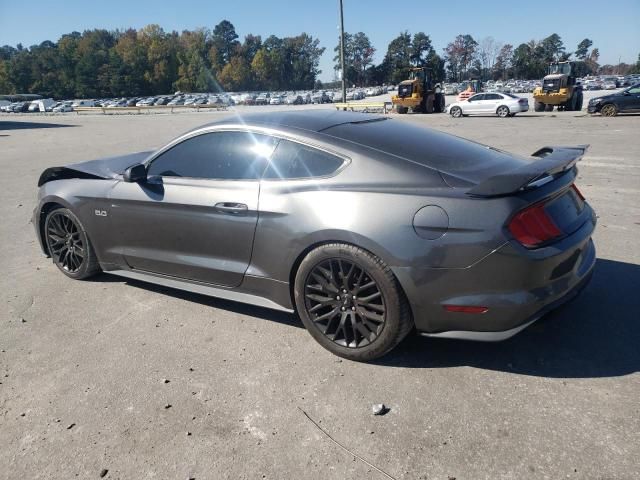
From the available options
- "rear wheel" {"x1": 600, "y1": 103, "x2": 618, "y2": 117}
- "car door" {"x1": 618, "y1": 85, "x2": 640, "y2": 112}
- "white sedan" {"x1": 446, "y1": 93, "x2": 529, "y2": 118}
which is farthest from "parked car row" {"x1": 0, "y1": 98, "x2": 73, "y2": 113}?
"car door" {"x1": 618, "y1": 85, "x2": 640, "y2": 112}

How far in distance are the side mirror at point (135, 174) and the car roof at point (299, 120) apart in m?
0.59

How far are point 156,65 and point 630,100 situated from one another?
398ft

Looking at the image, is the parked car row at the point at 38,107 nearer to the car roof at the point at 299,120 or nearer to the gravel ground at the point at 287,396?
the car roof at the point at 299,120

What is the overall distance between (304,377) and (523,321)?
132 cm

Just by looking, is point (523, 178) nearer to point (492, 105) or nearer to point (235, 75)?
point (492, 105)

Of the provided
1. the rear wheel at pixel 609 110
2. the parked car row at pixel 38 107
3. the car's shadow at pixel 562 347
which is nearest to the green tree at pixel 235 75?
the parked car row at pixel 38 107

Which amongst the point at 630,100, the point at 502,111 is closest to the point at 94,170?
the point at 630,100

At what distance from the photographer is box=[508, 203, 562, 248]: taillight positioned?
2600mm

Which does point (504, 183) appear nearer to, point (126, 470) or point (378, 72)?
point (126, 470)

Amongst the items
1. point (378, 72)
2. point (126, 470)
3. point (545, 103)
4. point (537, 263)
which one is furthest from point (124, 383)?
point (378, 72)

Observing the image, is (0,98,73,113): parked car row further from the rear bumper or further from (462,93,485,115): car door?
the rear bumper

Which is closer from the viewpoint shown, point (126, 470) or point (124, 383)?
point (126, 470)

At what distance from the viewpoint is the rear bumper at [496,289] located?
8.50 feet

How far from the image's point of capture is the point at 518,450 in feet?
7.50
